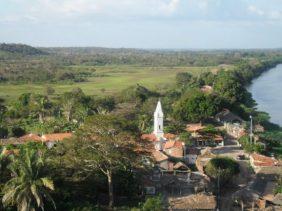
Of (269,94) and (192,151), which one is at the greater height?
(192,151)

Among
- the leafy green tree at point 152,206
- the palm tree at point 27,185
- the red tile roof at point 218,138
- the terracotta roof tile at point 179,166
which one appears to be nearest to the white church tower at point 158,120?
the red tile roof at point 218,138

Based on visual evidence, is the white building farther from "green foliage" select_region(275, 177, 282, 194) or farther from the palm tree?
the palm tree

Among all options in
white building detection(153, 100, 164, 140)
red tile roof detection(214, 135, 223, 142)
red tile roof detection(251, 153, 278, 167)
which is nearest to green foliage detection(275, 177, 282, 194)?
red tile roof detection(251, 153, 278, 167)

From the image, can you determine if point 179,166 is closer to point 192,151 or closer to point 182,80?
point 192,151

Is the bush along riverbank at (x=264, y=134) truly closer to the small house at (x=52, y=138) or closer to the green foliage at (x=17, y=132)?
the small house at (x=52, y=138)

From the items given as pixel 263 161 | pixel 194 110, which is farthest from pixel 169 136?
pixel 194 110

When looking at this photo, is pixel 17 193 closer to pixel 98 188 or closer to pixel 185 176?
pixel 98 188

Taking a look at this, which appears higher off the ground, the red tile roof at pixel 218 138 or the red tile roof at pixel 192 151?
the red tile roof at pixel 192 151
